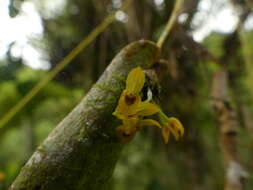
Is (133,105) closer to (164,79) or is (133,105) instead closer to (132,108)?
(132,108)

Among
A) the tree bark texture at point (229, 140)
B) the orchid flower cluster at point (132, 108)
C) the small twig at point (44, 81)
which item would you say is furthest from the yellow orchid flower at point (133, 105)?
the tree bark texture at point (229, 140)

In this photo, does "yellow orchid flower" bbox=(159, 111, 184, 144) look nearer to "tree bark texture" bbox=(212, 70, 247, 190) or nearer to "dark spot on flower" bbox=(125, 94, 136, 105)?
"dark spot on flower" bbox=(125, 94, 136, 105)

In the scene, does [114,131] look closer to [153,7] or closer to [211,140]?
[153,7]

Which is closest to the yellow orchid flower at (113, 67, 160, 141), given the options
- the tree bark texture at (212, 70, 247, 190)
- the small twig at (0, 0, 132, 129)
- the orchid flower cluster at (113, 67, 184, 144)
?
the orchid flower cluster at (113, 67, 184, 144)

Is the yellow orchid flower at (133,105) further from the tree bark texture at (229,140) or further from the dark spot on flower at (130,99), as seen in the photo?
the tree bark texture at (229,140)

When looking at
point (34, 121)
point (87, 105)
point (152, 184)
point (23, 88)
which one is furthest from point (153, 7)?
point (34, 121)

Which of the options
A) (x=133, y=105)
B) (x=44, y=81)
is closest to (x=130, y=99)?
(x=133, y=105)
